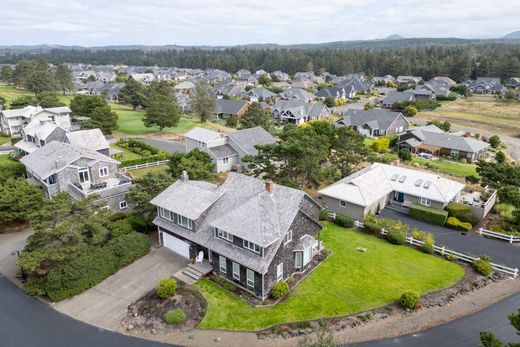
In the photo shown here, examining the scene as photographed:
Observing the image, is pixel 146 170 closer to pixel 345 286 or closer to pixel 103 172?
pixel 103 172

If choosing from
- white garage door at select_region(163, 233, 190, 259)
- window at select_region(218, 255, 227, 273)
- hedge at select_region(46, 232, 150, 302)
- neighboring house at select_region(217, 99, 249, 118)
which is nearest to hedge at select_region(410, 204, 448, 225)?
window at select_region(218, 255, 227, 273)

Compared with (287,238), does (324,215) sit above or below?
below

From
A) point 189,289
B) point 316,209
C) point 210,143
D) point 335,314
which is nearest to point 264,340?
point 335,314

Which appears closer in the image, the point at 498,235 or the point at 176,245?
the point at 176,245

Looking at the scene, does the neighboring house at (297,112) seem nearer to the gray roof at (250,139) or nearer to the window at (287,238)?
the gray roof at (250,139)

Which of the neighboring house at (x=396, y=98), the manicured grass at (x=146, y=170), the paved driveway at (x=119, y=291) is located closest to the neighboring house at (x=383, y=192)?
the paved driveway at (x=119, y=291)

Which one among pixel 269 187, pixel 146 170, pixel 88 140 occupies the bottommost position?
pixel 146 170

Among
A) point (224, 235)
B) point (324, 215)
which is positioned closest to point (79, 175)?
point (224, 235)
